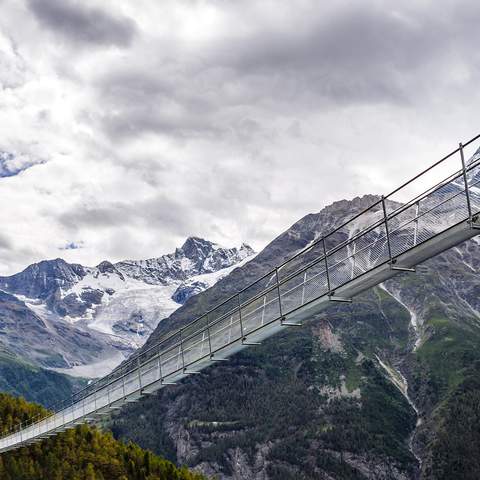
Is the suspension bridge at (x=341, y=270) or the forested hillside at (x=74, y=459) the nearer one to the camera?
the suspension bridge at (x=341, y=270)

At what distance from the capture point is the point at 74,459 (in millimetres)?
143000

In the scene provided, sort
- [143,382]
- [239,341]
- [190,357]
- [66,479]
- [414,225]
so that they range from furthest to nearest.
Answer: [66,479] → [143,382] → [190,357] → [239,341] → [414,225]

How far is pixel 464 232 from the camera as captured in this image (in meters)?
32.3

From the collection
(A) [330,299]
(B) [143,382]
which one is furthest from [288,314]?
(B) [143,382]

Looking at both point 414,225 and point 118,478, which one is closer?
point 414,225

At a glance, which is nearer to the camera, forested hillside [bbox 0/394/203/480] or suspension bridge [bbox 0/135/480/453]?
suspension bridge [bbox 0/135/480/453]

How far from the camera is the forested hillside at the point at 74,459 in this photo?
414ft

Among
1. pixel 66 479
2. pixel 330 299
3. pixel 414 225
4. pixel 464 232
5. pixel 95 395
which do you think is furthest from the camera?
pixel 66 479

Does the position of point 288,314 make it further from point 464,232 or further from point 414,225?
point 464,232

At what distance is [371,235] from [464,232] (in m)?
10.4

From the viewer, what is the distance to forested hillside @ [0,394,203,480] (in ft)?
414

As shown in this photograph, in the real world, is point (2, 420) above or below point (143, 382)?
above

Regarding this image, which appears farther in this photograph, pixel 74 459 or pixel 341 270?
pixel 74 459

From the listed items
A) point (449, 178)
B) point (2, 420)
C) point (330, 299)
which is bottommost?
point (330, 299)
